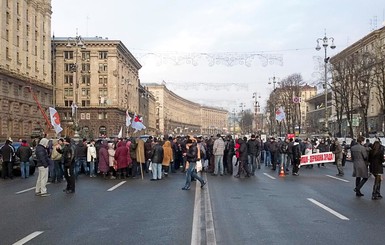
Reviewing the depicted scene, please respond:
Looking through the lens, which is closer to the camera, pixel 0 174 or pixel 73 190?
pixel 73 190

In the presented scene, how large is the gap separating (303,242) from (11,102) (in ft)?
201

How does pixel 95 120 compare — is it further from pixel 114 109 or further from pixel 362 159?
pixel 362 159

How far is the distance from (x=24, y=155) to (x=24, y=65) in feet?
169

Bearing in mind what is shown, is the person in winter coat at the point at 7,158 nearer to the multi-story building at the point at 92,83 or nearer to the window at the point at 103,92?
the multi-story building at the point at 92,83

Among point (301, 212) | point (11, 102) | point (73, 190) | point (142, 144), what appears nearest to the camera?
point (301, 212)

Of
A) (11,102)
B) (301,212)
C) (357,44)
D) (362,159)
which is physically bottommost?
(301,212)

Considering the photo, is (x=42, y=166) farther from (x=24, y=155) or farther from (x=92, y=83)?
(x=92, y=83)

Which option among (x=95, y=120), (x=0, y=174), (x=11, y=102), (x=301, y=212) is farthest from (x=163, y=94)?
(x=301, y=212)

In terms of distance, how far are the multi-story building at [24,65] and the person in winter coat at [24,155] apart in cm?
3500

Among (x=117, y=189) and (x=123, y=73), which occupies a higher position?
(x=123, y=73)

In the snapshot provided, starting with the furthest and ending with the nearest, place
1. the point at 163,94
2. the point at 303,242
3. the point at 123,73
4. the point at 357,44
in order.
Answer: the point at 163,94
the point at 123,73
the point at 357,44
the point at 303,242

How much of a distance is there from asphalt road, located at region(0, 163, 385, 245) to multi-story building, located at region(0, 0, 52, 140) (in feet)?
145

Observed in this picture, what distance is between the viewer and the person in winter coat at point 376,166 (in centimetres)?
1396

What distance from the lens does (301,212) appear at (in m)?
11.2
